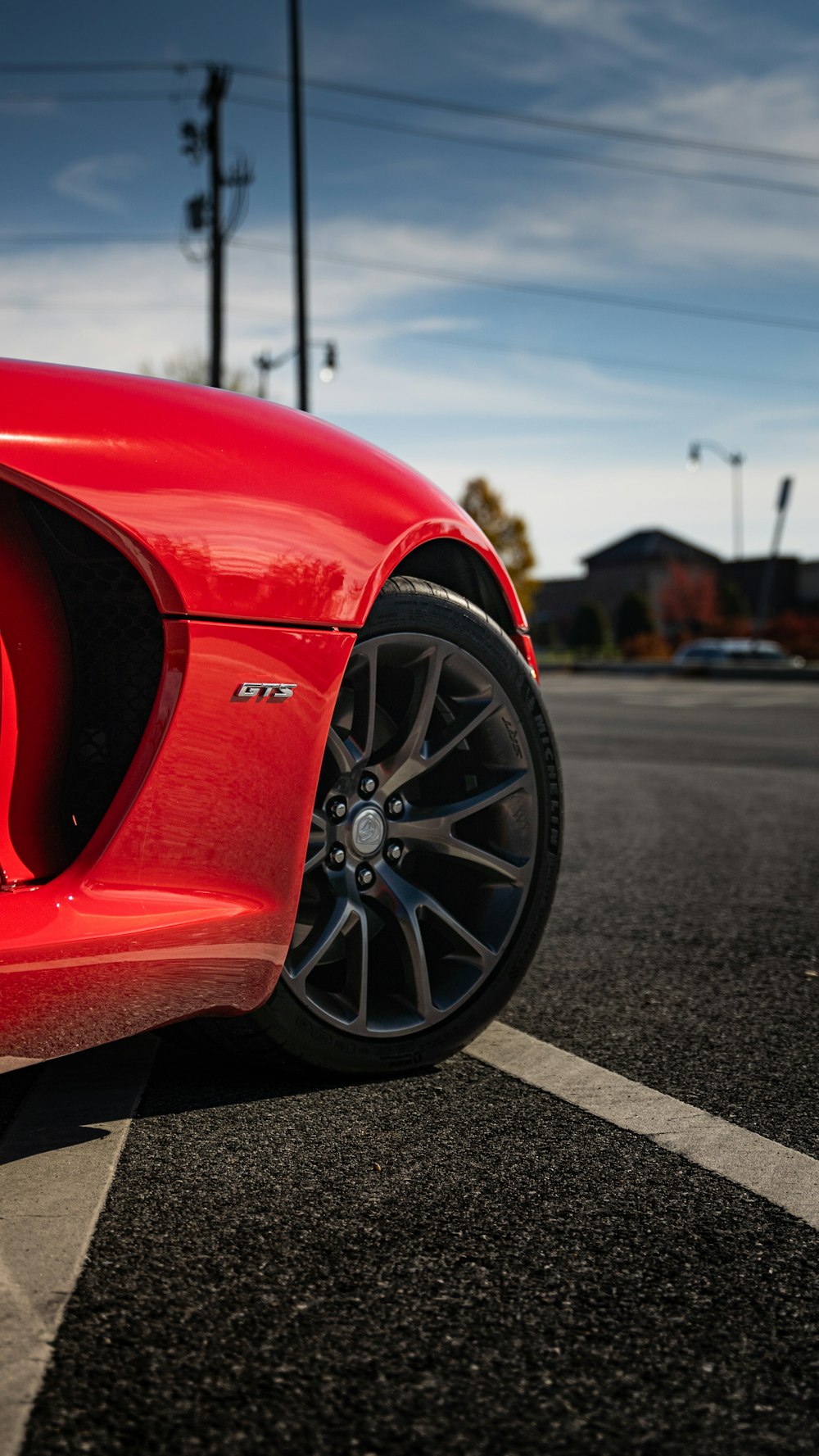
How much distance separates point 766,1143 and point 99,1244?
1.10m

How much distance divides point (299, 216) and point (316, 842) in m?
18.9

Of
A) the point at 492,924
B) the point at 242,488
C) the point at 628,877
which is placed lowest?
the point at 628,877

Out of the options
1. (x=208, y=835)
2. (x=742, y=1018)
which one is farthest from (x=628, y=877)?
(x=208, y=835)

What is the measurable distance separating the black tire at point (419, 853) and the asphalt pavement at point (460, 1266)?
0.45 feet

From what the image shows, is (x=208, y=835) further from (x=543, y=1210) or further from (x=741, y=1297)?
(x=741, y=1297)

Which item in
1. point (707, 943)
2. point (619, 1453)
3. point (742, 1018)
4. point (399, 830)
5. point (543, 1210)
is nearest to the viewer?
point (619, 1453)

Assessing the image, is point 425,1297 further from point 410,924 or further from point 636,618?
point 636,618

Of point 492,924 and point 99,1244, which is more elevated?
point 492,924

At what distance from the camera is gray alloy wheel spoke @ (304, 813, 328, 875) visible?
230 cm

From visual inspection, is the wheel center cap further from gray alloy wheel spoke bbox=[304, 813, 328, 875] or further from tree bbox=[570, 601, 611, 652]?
tree bbox=[570, 601, 611, 652]

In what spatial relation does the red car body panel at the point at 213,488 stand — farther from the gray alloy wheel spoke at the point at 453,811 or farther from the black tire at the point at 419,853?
the gray alloy wheel spoke at the point at 453,811

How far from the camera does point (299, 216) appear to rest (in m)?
19.5

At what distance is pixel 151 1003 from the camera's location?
79.6 inches

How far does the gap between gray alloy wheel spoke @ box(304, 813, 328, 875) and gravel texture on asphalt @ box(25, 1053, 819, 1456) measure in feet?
1.41
